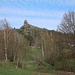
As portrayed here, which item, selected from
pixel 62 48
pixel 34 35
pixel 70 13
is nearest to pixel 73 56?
pixel 62 48

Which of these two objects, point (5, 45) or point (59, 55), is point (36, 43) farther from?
point (5, 45)

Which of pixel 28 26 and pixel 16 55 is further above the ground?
pixel 28 26

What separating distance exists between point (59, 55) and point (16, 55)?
10.8 meters

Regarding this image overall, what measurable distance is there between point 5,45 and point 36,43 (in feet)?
84.7

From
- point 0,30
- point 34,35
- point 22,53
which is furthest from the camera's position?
point 34,35

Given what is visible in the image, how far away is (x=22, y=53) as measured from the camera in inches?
1761

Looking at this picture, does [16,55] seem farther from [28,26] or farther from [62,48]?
[28,26]

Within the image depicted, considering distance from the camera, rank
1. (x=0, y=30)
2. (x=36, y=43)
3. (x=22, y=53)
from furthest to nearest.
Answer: (x=36, y=43) → (x=0, y=30) → (x=22, y=53)

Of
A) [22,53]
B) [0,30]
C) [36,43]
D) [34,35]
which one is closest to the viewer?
[22,53]

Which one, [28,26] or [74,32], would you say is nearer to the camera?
[74,32]

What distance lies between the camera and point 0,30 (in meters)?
47.7

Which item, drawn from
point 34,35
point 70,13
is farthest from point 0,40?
point 34,35

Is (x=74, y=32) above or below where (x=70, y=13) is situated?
below

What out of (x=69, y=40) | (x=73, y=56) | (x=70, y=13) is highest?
(x=70, y=13)
